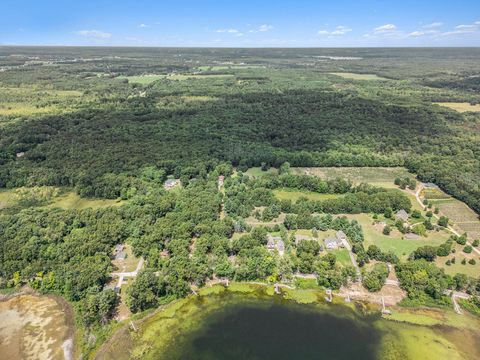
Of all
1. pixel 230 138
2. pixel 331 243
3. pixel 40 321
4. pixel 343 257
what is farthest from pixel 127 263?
pixel 230 138

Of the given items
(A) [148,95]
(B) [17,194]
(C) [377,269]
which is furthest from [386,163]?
(A) [148,95]

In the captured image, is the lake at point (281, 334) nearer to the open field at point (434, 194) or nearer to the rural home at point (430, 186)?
the open field at point (434, 194)

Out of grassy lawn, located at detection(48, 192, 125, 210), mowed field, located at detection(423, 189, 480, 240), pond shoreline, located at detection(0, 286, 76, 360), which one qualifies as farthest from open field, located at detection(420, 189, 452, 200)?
pond shoreline, located at detection(0, 286, 76, 360)

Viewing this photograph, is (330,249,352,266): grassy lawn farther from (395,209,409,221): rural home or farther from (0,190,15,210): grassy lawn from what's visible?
(0,190,15,210): grassy lawn

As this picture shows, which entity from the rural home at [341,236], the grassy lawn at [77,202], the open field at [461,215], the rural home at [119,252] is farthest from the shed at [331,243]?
the grassy lawn at [77,202]

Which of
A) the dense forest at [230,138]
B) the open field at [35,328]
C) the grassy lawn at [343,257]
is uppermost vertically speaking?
the dense forest at [230,138]

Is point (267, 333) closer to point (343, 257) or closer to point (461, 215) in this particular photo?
point (343, 257)

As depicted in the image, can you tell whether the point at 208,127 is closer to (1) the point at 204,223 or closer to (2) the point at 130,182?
(2) the point at 130,182

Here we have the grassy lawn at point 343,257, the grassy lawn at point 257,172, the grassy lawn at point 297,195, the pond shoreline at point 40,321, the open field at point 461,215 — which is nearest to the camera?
the pond shoreline at point 40,321
